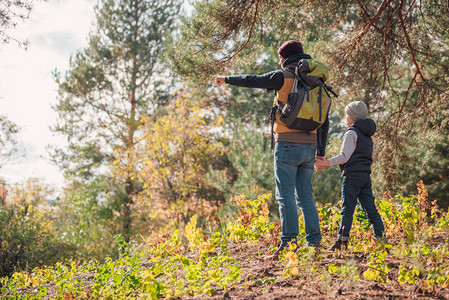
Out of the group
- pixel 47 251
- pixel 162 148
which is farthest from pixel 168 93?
pixel 47 251

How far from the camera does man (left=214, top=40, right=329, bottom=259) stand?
Answer: 10.3ft

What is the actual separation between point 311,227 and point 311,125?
0.83m

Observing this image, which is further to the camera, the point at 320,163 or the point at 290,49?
the point at 320,163

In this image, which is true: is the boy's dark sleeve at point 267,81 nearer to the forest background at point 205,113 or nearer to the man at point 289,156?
the man at point 289,156

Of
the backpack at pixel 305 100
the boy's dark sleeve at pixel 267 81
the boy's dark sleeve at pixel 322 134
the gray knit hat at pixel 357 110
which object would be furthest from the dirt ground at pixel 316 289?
the boy's dark sleeve at pixel 267 81

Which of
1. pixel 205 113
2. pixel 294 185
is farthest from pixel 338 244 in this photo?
pixel 205 113

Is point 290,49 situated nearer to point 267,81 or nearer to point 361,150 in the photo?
point 267,81

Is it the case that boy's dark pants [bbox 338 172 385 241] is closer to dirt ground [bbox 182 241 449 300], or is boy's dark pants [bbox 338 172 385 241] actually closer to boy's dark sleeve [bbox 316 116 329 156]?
boy's dark sleeve [bbox 316 116 329 156]

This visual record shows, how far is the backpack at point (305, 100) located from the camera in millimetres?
3076

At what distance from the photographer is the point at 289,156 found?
10.4ft

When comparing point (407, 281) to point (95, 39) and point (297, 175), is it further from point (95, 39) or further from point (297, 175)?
point (95, 39)

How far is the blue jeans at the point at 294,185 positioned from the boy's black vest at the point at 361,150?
0.46 m

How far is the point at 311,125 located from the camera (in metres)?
3.15

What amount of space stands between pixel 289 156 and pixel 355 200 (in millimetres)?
862
